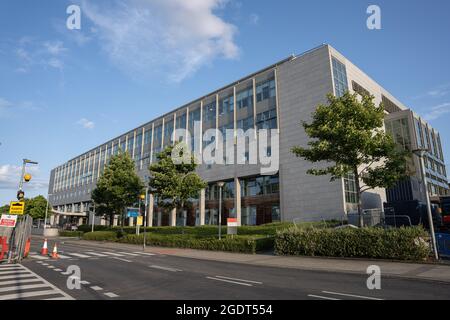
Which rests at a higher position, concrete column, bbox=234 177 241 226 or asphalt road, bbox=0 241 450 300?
concrete column, bbox=234 177 241 226

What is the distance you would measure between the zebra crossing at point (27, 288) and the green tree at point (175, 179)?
57.8ft

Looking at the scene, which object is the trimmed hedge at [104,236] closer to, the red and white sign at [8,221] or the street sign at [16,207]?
the street sign at [16,207]

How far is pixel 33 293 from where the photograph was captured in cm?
858

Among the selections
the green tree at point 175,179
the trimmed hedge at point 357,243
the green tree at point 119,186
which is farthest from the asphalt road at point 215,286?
the green tree at point 119,186

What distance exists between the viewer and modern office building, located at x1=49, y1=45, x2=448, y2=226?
1283 inches

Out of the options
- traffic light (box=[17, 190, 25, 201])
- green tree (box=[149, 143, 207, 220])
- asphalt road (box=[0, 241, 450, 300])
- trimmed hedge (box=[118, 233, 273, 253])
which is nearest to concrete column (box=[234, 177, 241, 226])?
green tree (box=[149, 143, 207, 220])

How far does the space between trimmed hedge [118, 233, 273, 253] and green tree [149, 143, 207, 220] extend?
3395 millimetres

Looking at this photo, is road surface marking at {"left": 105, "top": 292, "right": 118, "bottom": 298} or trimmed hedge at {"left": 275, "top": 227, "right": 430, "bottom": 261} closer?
road surface marking at {"left": 105, "top": 292, "right": 118, "bottom": 298}

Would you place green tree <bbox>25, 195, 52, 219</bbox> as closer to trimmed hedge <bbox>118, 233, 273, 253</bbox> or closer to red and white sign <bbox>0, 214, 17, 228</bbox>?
trimmed hedge <bbox>118, 233, 273, 253</bbox>

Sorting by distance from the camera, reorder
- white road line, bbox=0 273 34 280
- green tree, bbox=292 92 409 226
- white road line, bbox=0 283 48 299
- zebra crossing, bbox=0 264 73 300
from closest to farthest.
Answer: zebra crossing, bbox=0 264 73 300, white road line, bbox=0 283 48 299, white road line, bbox=0 273 34 280, green tree, bbox=292 92 409 226

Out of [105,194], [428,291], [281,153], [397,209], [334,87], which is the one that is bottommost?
[428,291]

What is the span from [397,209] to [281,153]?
13.2m
